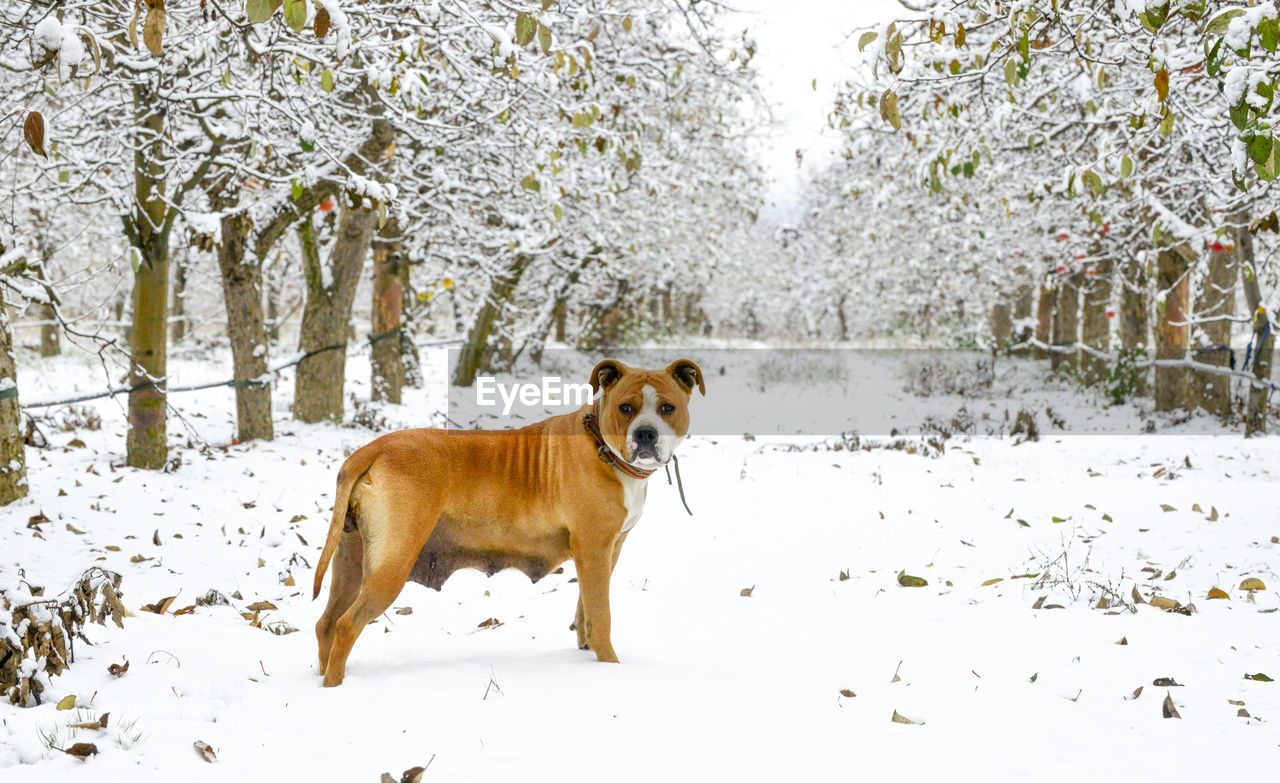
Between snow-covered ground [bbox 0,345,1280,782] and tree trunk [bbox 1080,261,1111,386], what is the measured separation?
694 centimetres

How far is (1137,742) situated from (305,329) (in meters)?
9.67

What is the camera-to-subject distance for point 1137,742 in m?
2.88

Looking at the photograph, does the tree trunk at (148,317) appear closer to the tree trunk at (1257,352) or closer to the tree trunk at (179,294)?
the tree trunk at (179,294)

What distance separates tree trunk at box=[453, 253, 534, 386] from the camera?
15586 millimetres

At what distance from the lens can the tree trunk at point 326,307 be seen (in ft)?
33.0

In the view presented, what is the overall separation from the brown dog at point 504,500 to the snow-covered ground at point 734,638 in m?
0.37

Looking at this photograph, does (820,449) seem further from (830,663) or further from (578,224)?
(578,224)

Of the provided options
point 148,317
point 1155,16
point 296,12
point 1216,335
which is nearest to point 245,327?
point 148,317

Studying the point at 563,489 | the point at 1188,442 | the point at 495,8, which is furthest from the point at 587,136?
the point at 1188,442

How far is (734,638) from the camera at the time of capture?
4406 mm

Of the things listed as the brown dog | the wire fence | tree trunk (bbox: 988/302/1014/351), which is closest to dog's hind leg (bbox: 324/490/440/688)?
the brown dog

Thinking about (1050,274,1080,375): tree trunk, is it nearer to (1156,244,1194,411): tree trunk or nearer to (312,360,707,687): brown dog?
(1156,244,1194,411): tree trunk

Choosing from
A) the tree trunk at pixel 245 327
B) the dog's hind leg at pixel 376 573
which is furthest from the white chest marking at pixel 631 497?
the tree trunk at pixel 245 327

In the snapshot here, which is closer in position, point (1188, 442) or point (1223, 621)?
point (1223, 621)
